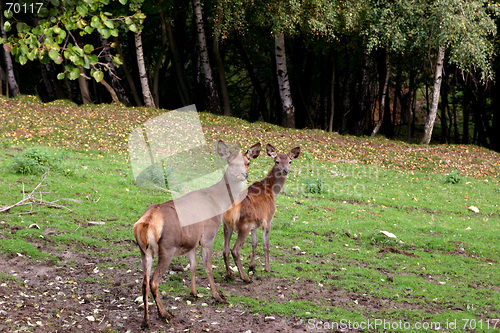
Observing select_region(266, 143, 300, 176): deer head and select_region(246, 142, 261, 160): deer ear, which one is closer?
select_region(246, 142, 261, 160): deer ear

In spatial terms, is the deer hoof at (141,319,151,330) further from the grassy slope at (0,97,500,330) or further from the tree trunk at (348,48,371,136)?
the tree trunk at (348,48,371,136)

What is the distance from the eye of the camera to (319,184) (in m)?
15.7

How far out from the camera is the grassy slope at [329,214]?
8.27 metres

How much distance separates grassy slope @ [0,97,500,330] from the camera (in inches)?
325

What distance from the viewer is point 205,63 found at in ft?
81.7

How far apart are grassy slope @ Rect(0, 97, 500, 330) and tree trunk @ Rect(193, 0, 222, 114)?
2.56 meters

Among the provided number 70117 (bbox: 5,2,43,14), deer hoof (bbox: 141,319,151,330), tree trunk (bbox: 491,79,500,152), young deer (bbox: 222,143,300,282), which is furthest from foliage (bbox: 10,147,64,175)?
tree trunk (bbox: 491,79,500,152)

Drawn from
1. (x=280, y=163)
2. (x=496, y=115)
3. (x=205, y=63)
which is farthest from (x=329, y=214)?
(x=496, y=115)

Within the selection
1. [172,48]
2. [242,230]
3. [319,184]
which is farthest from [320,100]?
[242,230]

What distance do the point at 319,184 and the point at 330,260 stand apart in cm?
596

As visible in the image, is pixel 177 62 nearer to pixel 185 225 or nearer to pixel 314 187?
pixel 314 187

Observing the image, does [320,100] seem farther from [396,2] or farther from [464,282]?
[464,282]

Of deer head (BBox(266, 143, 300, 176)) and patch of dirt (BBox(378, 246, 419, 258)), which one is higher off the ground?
deer head (BBox(266, 143, 300, 176))

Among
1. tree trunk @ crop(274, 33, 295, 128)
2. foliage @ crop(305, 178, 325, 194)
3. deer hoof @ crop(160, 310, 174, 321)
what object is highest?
tree trunk @ crop(274, 33, 295, 128)
